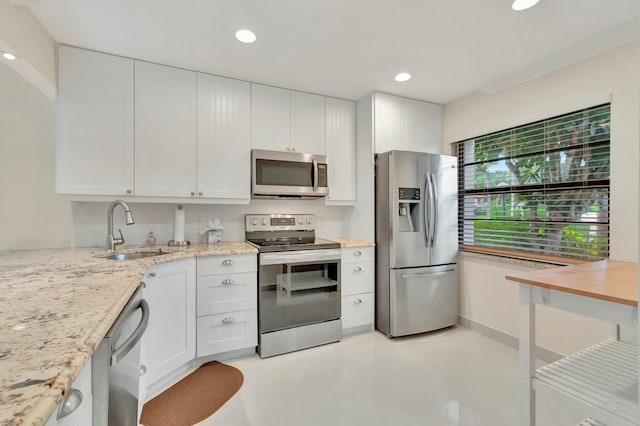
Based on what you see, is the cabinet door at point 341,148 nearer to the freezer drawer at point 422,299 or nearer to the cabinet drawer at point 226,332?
the freezer drawer at point 422,299

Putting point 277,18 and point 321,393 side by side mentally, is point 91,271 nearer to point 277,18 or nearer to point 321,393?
point 321,393

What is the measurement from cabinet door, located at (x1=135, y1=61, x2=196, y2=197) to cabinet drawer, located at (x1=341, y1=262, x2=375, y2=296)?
1.59 metres

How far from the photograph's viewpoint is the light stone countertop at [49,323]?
18.0 inches

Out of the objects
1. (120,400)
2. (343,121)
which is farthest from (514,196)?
(120,400)

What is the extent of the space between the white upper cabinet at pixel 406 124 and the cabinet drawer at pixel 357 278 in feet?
3.90

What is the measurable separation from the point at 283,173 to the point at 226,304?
127 cm

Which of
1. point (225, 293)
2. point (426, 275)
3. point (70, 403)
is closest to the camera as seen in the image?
point (70, 403)

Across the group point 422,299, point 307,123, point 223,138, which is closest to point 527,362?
point 422,299

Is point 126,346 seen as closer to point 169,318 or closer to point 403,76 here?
point 169,318

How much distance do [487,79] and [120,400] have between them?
3350 millimetres

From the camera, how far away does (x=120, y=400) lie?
959 mm

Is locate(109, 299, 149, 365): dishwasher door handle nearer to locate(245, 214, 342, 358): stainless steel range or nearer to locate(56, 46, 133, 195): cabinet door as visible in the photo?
locate(245, 214, 342, 358): stainless steel range

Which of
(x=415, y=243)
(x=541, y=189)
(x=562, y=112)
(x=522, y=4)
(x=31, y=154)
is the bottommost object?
(x=415, y=243)

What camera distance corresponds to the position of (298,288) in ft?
8.16
